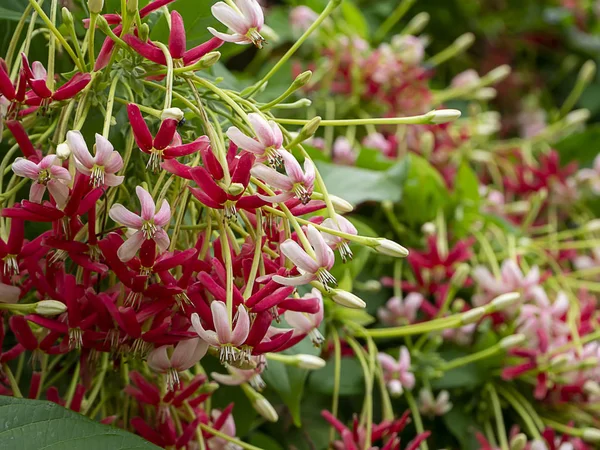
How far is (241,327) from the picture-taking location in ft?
1.10

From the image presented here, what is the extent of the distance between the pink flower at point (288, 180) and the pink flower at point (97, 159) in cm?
7

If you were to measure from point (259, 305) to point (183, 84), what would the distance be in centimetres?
15

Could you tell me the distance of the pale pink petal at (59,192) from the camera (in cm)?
34

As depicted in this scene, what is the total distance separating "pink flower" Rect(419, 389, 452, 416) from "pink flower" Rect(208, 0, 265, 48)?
0.37 metres

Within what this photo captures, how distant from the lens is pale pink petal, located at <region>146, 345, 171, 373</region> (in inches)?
14.6

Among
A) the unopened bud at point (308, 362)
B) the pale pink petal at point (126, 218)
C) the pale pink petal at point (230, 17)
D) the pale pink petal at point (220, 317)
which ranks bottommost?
the unopened bud at point (308, 362)

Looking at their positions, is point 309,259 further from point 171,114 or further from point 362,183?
point 362,183

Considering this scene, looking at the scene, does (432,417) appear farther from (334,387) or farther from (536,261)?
(536,261)

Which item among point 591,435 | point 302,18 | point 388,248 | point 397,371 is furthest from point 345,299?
point 302,18

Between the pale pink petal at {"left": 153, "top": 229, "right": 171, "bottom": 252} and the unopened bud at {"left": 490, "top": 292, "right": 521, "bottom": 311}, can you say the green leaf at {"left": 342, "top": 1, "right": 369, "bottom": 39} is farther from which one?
the pale pink petal at {"left": 153, "top": 229, "right": 171, "bottom": 252}

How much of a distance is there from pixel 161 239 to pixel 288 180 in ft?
0.23

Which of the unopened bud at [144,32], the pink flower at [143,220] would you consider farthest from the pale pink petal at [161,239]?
the unopened bud at [144,32]

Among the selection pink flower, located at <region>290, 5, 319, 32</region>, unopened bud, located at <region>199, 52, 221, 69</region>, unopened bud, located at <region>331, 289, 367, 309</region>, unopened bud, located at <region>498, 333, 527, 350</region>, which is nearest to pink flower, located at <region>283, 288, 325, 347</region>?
unopened bud, located at <region>331, 289, 367, 309</region>

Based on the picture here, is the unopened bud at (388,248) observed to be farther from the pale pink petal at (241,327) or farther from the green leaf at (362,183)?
the green leaf at (362,183)
